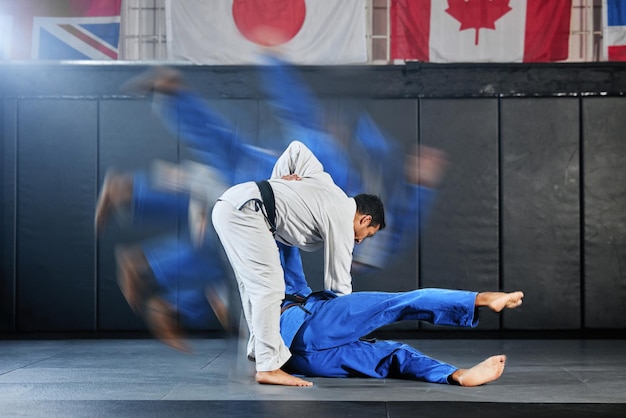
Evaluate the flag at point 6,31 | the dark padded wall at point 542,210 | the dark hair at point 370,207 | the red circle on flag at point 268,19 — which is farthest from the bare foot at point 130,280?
the dark hair at point 370,207

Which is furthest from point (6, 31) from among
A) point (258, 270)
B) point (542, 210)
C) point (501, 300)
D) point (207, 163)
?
point (501, 300)

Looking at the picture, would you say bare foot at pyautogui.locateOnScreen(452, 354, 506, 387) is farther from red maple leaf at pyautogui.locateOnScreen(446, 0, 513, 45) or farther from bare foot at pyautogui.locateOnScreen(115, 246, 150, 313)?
bare foot at pyautogui.locateOnScreen(115, 246, 150, 313)

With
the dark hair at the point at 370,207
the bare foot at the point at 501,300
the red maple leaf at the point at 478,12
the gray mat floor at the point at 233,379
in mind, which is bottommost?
the gray mat floor at the point at 233,379

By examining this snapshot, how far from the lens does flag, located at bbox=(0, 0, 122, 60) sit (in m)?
6.99

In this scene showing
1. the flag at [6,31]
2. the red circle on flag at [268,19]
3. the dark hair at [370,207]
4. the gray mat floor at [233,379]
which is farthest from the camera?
the flag at [6,31]

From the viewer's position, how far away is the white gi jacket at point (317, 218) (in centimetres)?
385

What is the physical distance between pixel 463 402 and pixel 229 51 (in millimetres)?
4496

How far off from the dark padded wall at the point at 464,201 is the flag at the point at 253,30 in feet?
3.37

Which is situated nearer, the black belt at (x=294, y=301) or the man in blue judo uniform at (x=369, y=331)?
the man in blue judo uniform at (x=369, y=331)

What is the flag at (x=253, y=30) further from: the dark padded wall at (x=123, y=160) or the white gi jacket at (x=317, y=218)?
the white gi jacket at (x=317, y=218)

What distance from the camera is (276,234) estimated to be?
13.4 feet

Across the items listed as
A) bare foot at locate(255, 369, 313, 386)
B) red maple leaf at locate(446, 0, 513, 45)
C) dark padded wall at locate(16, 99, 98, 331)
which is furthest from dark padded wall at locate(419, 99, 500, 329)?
bare foot at locate(255, 369, 313, 386)

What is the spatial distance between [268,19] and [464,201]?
2363 mm

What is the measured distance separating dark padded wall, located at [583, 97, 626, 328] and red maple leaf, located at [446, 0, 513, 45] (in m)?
1.14
